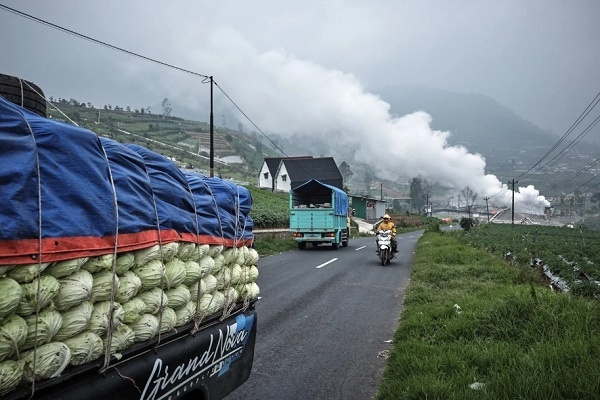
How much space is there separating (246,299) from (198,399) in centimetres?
102

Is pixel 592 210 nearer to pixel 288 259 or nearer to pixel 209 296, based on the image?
pixel 288 259

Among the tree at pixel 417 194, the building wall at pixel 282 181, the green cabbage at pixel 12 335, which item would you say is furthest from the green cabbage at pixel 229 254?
the tree at pixel 417 194

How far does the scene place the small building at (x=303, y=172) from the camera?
6850cm

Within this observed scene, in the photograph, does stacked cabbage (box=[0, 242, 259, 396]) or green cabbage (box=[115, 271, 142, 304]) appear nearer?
stacked cabbage (box=[0, 242, 259, 396])

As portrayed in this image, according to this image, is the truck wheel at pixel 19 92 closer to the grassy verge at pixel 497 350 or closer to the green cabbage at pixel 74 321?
the green cabbage at pixel 74 321

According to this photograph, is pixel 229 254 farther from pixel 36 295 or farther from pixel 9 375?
pixel 9 375

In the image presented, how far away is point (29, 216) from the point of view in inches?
69.0

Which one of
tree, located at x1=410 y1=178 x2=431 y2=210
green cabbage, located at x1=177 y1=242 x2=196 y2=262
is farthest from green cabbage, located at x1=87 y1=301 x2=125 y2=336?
tree, located at x1=410 y1=178 x2=431 y2=210

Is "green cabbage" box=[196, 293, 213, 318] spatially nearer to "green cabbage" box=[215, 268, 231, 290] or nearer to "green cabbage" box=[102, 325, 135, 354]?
"green cabbage" box=[215, 268, 231, 290]

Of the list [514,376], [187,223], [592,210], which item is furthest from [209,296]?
[592,210]

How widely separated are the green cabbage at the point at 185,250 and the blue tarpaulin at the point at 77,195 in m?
0.05

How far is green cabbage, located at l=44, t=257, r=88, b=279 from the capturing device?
6.04 ft

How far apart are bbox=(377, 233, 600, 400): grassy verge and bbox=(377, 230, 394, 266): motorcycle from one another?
735 centimetres

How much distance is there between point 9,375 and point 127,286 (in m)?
0.70
